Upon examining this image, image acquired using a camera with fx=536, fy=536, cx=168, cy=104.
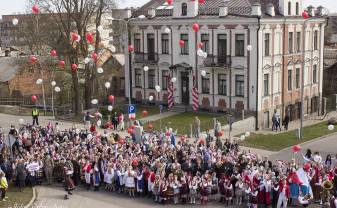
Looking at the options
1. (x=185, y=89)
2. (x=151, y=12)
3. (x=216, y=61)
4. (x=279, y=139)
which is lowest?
(x=279, y=139)

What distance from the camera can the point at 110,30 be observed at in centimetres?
5047

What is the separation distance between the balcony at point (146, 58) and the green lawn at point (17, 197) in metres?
24.4

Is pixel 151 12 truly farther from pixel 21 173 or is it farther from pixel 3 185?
pixel 3 185

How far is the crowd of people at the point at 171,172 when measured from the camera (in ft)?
72.2

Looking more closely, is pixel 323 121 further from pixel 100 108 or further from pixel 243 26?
pixel 100 108

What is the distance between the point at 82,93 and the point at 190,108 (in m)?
12.9

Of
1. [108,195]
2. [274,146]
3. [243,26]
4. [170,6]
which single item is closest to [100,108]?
[170,6]

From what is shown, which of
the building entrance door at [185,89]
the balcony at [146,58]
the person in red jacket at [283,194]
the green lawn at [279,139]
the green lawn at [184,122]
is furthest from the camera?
the balcony at [146,58]

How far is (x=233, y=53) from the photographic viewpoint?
1689 inches

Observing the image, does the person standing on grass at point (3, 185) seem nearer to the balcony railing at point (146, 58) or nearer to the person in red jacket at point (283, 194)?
the person in red jacket at point (283, 194)

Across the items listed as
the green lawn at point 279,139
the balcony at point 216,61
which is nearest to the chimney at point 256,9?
the balcony at point 216,61

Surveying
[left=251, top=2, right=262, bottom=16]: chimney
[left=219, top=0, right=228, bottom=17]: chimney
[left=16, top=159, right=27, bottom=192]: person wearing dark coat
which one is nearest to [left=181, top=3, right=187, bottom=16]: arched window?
[left=219, top=0, right=228, bottom=17]: chimney

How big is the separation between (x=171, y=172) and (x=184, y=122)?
17704 mm

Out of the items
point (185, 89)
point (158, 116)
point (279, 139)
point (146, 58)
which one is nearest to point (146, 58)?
point (146, 58)
